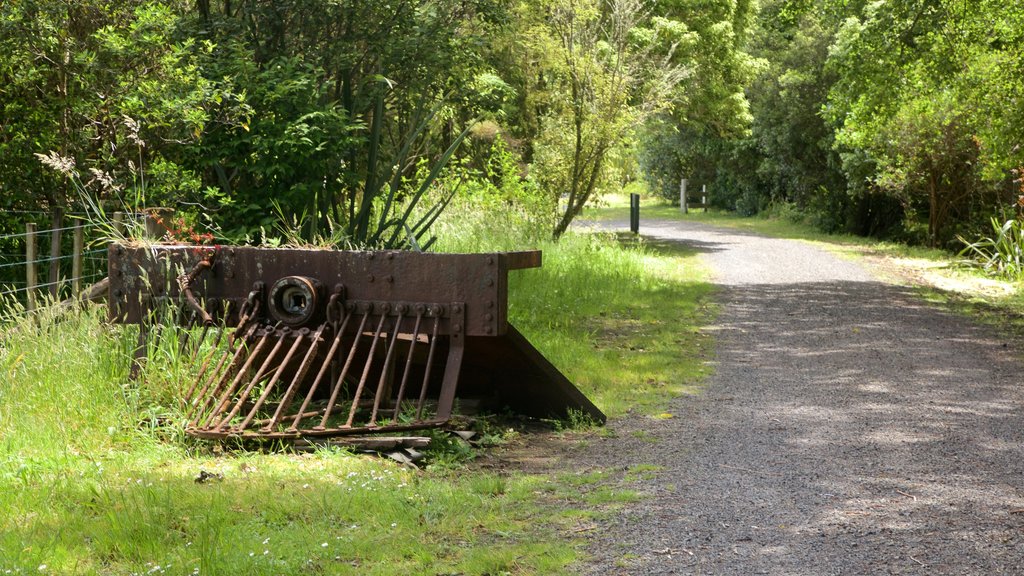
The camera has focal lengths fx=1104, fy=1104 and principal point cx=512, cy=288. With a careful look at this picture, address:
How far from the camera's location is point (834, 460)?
21.1ft

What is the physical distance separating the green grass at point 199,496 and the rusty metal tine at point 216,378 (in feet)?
0.62

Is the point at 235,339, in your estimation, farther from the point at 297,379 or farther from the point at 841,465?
the point at 841,465

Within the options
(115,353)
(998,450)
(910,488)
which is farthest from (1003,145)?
(115,353)

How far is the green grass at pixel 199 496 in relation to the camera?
4.49 meters

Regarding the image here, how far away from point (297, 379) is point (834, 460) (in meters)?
3.16

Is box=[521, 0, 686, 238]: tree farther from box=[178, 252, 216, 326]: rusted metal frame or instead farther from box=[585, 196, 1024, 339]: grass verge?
box=[178, 252, 216, 326]: rusted metal frame

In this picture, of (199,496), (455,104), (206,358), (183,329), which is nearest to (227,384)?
(206,358)

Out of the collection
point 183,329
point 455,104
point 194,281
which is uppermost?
point 455,104

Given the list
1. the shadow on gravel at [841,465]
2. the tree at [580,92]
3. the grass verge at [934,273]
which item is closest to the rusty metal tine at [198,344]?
the shadow on gravel at [841,465]

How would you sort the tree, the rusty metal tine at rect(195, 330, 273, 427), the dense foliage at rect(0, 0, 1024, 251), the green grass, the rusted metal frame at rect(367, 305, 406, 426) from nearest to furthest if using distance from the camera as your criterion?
the green grass
the rusty metal tine at rect(195, 330, 273, 427)
the rusted metal frame at rect(367, 305, 406, 426)
the dense foliage at rect(0, 0, 1024, 251)
the tree

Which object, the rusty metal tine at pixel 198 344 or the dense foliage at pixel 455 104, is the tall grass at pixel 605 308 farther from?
the rusty metal tine at pixel 198 344

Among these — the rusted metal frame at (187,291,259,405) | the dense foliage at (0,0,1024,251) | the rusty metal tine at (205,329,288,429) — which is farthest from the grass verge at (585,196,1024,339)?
the rusted metal frame at (187,291,259,405)

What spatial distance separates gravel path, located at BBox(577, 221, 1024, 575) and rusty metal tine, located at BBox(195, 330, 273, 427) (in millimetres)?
2067

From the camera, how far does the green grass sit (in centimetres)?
449
